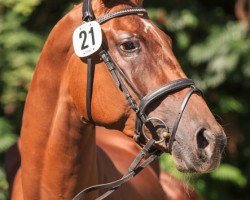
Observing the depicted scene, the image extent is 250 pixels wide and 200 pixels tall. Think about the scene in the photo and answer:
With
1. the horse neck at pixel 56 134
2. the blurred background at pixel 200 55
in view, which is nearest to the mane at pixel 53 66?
the horse neck at pixel 56 134

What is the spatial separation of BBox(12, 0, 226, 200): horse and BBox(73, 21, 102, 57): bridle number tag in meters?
0.03

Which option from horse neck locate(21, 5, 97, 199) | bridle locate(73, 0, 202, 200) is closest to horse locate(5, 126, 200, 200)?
horse neck locate(21, 5, 97, 199)

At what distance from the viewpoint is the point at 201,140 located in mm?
Answer: 3031

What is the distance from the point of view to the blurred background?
658 centimetres

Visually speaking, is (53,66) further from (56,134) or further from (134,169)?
(134,169)

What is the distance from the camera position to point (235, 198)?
8117 millimetres

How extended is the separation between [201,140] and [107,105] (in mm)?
457

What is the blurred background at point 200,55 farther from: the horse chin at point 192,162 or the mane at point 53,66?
the horse chin at point 192,162

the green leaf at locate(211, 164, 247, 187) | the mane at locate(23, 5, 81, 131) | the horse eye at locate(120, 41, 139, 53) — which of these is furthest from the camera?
the green leaf at locate(211, 164, 247, 187)

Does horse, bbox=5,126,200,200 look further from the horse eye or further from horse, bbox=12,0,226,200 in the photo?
the horse eye

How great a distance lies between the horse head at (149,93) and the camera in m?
3.03

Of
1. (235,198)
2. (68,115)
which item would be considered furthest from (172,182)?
(235,198)

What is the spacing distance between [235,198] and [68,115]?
510 cm

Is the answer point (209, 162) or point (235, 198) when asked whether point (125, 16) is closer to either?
point (209, 162)
